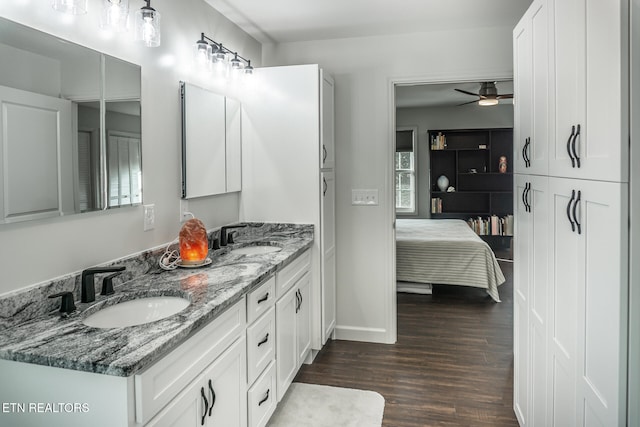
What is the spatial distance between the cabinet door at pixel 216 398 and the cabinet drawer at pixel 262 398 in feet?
0.27

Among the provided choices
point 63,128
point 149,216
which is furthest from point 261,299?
point 63,128

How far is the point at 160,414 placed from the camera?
53.9 inches

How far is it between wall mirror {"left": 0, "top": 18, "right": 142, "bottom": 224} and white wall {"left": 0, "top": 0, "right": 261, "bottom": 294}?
0.06 meters

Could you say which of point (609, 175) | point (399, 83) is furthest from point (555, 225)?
point (399, 83)

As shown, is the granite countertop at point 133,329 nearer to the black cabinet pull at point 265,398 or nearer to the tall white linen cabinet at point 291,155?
the black cabinet pull at point 265,398

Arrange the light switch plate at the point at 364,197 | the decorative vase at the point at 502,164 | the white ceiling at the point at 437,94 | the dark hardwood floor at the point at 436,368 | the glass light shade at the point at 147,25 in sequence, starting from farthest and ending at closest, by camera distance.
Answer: the decorative vase at the point at 502,164 < the white ceiling at the point at 437,94 < the light switch plate at the point at 364,197 < the dark hardwood floor at the point at 436,368 < the glass light shade at the point at 147,25

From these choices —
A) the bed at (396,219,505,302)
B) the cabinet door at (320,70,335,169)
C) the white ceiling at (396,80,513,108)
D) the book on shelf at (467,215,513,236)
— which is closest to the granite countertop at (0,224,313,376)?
the cabinet door at (320,70,335,169)

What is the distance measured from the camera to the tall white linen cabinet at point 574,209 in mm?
1231

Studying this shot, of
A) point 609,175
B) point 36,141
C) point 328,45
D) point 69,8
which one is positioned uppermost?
point 328,45

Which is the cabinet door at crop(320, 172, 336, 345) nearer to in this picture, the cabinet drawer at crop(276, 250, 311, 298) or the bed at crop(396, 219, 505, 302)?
the cabinet drawer at crop(276, 250, 311, 298)

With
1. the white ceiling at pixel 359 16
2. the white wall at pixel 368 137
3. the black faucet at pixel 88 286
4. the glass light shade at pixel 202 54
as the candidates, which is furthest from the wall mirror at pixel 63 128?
the white wall at pixel 368 137

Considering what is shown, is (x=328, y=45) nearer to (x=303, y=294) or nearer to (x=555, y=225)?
(x=303, y=294)

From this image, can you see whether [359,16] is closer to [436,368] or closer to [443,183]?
[436,368]

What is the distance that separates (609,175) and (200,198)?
7.17 feet
